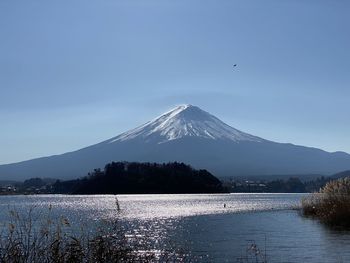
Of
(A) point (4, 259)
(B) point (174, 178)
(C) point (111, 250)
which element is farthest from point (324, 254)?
(B) point (174, 178)

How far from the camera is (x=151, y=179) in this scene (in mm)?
91250

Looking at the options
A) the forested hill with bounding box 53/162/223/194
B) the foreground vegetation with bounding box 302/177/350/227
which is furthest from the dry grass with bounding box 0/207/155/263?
the forested hill with bounding box 53/162/223/194

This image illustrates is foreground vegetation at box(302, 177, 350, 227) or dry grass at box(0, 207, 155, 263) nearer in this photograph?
dry grass at box(0, 207, 155, 263)

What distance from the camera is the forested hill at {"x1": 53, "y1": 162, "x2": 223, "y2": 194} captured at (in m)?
89.2

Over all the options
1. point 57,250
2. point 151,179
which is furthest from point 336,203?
point 151,179

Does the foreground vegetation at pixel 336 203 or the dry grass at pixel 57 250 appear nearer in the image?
the dry grass at pixel 57 250

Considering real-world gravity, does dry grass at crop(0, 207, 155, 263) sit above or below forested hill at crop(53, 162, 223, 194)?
below

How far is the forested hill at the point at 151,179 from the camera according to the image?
293 feet

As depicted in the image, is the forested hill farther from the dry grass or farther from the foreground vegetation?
the dry grass

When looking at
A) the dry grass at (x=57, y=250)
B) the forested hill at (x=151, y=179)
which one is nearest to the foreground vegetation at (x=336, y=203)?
the dry grass at (x=57, y=250)

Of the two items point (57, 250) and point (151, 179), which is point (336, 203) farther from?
point (151, 179)

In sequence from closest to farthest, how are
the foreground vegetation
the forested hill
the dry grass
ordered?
1. the dry grass
2. the foreground vegetation
3. the forested hill

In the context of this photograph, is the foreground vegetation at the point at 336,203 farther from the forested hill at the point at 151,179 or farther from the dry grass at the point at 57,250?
the forested hill at the point at 151,179

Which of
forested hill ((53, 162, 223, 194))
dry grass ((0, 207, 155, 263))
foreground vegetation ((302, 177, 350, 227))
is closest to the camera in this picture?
dry grass ((0, 207, 155, 263))
